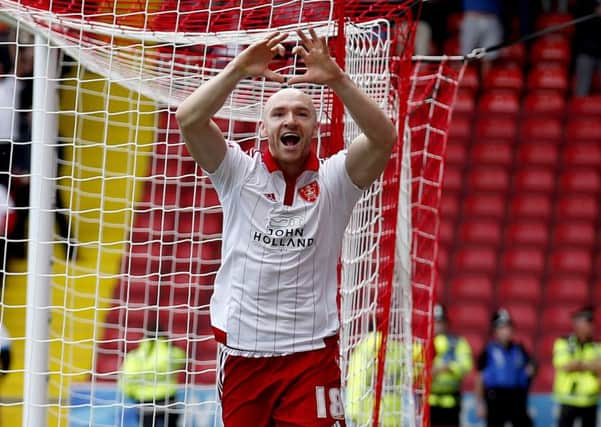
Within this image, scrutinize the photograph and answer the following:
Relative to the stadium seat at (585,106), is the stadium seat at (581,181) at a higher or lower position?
lower

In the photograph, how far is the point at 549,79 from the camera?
12.9 m

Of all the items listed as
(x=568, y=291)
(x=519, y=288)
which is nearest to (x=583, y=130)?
(x=568, y=291)

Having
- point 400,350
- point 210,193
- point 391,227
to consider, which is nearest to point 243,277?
point 391,227

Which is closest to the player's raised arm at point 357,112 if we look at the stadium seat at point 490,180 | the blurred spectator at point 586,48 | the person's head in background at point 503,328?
the person's head in background at point 503,328

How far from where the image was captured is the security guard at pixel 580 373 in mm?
9672

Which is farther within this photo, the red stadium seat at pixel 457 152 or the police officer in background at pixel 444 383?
→ the red stadium seat at pixel 457 152

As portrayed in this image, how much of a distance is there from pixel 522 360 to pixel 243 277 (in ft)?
21.1

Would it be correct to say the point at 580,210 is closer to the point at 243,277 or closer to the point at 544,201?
the point at 544,201

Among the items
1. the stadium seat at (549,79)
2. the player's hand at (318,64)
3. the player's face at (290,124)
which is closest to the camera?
the player's hand at (318,64)

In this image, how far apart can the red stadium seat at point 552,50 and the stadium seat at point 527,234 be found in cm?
186

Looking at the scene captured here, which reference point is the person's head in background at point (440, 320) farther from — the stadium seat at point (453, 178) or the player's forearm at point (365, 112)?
the player's forearm at point (365, 112)

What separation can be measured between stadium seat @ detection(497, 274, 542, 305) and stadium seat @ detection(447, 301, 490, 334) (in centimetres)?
23

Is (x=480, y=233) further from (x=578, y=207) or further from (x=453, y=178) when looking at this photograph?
(x=578, y=207)

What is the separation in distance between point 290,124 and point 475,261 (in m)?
8.66
